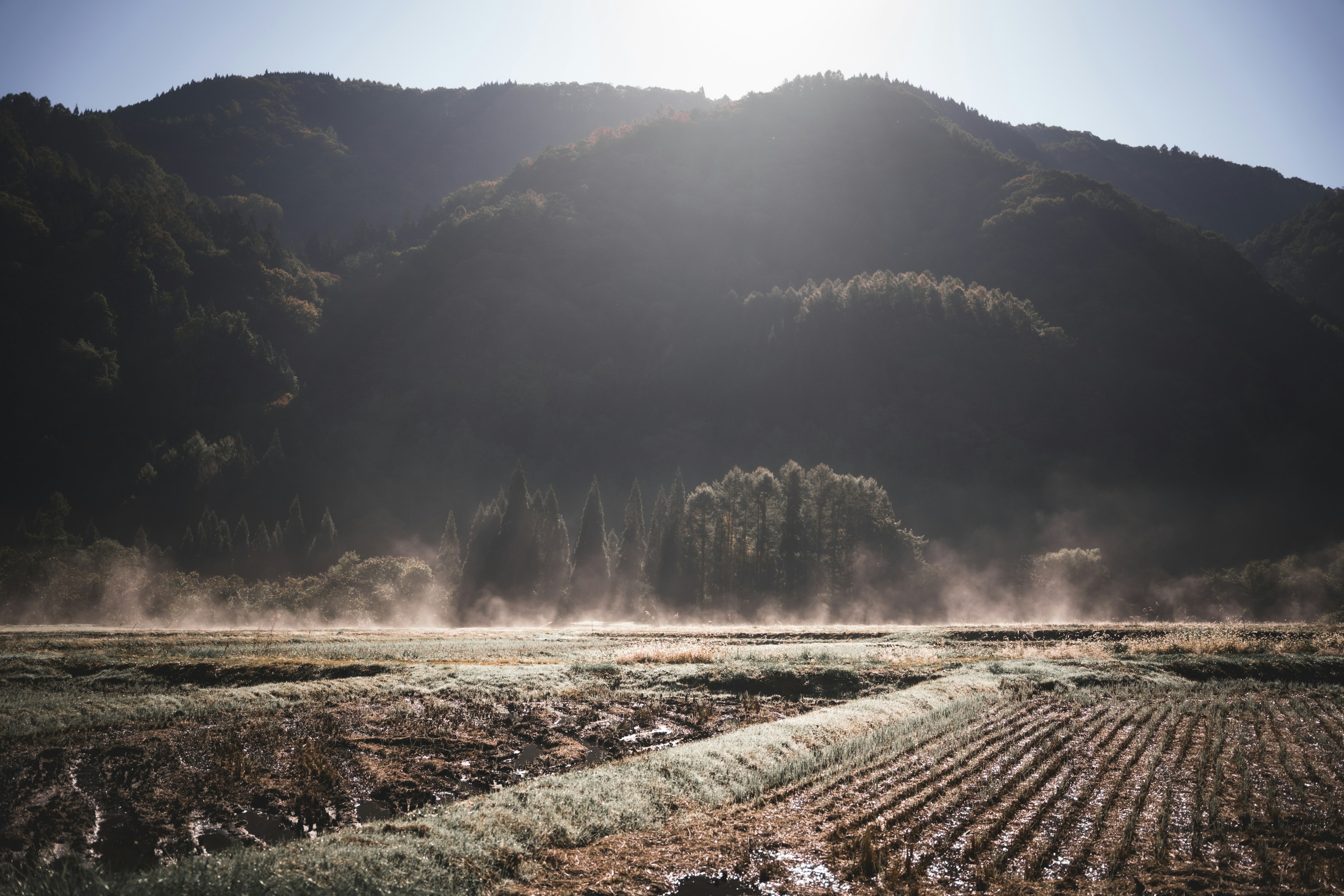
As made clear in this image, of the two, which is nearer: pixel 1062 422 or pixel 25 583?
pixel 25 583

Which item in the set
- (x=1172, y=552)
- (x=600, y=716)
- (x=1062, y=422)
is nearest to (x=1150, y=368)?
(x=1062, y=422)

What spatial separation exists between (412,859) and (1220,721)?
891 inches

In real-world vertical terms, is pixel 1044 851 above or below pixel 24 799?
above

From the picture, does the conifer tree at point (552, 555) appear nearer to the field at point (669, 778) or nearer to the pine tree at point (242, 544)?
the pine tree at point (242, 544)

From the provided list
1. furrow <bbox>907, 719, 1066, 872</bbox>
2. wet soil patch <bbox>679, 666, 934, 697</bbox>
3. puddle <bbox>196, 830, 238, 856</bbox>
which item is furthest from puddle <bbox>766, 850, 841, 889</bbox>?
wet soil patch <bbox>679, 666, 934, 697</bbox>

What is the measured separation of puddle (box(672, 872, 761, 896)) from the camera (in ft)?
31.6

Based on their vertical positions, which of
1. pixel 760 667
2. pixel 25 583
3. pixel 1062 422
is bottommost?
pixel 25 583

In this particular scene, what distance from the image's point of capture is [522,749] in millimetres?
18156

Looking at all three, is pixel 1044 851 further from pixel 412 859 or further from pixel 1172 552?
pixel 1172 552

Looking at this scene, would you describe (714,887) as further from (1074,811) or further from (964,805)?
(1074,811)

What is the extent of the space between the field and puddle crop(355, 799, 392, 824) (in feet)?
0.24

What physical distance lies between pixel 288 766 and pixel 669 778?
29.7ft

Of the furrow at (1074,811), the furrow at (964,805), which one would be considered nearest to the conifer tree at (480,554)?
the furrow at (964,805)

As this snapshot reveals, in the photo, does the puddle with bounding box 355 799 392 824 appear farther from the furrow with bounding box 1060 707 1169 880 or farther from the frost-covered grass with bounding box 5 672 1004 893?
the furrow with bounding box 1060 707 1169 880
